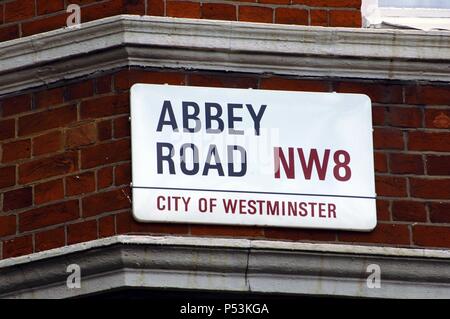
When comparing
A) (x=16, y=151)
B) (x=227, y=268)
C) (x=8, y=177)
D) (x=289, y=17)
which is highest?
(x=289, y=17)

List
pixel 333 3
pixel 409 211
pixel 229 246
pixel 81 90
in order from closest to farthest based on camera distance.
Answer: pixel 229 246 → pixel 409 211 → pixel 81 90 → pixel 333 3

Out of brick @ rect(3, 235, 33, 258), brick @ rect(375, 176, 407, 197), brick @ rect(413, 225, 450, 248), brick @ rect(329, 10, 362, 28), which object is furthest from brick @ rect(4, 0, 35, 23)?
brick @ rect(413, 225, 450, 248)

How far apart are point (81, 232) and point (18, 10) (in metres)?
1.22

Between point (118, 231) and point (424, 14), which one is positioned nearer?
point (118, 231)

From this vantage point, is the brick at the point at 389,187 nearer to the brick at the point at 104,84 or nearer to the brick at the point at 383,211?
the brick at the point at 383,211

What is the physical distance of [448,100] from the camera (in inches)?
464

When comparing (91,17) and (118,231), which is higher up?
(91,17)

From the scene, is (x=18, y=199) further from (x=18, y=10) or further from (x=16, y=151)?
(x=18, y=10)

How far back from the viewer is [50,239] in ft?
37.3

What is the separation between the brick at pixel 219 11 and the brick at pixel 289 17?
0.20 metres

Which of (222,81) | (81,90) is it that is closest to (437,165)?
(222,81)

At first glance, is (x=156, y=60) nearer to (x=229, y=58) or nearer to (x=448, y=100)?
(x=229, y=58)
